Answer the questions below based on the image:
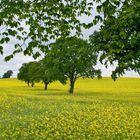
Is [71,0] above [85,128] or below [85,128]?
above

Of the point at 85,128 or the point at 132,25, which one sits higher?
the point at 132,25

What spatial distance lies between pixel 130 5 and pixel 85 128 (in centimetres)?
991

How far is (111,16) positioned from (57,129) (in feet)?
33.1

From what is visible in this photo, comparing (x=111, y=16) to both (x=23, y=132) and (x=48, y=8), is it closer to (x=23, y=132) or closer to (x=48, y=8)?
(x=48, y=8)

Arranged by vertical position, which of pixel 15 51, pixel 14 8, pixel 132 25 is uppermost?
pixel 132 25

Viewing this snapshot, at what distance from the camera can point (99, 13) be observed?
1188cm

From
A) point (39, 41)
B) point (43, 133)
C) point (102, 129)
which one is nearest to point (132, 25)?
point (102, 129)

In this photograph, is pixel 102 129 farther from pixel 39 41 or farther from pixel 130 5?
pixel 39 41

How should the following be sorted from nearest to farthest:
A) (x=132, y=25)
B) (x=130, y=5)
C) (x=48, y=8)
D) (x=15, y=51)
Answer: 1. (x=15, y=51)
2. (x=48, y=8)
3. (x=130, y=5)
4. (x=132, y=25)

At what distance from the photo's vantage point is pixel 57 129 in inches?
832

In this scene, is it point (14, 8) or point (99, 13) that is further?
point (99, 13)

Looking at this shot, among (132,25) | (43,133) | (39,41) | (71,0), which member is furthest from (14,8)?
(132,25)

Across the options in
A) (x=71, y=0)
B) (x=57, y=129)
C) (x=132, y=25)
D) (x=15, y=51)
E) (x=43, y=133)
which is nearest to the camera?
(x=15, y=51)

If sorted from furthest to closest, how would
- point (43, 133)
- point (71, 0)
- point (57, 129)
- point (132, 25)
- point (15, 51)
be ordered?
point (132, 25)
point (57, 129)
point (43, 133)
point (71, 0)
point (15, 51)
